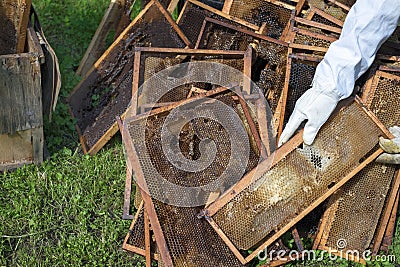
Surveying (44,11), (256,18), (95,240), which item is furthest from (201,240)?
(44,11)

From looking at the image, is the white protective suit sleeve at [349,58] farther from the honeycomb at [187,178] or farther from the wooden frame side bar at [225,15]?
the wooden frame side bar at [225,15]

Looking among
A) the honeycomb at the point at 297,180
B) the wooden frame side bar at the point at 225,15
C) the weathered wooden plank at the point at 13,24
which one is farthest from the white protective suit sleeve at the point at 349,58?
the weathered wooden plank at the point at 13,24

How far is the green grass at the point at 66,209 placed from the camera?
12.9ft

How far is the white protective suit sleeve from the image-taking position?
11.5 feet

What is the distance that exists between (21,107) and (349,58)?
2432 mm

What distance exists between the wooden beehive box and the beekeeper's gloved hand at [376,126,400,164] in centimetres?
254

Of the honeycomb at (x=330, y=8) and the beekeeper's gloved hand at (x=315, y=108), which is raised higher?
the honeycomb at (x=330, y=8)

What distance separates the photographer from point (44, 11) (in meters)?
5.99

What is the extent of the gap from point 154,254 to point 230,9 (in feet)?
7.35

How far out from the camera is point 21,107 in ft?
13.6

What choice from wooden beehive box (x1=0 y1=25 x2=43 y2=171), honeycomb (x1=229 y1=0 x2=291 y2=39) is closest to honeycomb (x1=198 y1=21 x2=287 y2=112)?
honeycomb (x1=229 y1=0 x2=291 y2=39)

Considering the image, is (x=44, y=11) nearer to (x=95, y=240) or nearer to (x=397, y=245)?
(x=95, y=240)

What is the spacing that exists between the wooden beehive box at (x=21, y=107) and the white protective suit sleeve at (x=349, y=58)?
2013 millimetres

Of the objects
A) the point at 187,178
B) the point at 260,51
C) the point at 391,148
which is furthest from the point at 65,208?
the point at 391,148
